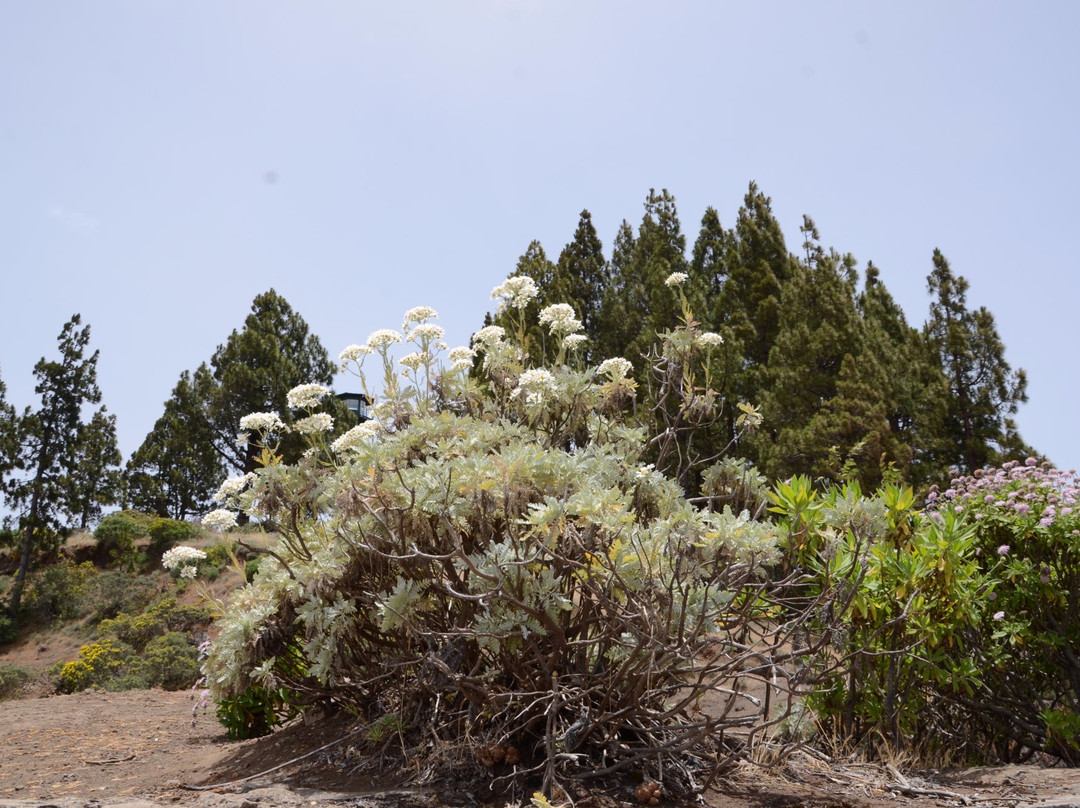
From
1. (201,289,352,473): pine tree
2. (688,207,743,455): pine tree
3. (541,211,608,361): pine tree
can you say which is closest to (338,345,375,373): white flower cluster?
(688,207,743,455): pine tree

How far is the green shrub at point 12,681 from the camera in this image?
12492 millimetres

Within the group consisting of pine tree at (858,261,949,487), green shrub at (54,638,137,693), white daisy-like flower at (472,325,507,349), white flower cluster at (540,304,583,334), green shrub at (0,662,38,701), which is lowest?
green shrub at (0,662,38,701)

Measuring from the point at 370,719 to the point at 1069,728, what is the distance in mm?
3785

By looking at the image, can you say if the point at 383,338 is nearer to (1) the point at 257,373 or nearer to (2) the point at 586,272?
(2) the point at 586,272

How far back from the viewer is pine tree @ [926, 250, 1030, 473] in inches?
594

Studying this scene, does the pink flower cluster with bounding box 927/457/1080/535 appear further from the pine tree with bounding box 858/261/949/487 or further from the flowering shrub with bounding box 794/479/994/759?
the pine tree with bounding box 858/261/949/487

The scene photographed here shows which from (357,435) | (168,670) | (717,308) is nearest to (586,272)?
(717,308)

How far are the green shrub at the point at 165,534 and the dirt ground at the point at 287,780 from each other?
16.4 meters

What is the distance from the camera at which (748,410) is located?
472 cm

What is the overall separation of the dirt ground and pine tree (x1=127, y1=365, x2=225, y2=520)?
19647 millimetres

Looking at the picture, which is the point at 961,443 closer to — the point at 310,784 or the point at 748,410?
the point at 748,410

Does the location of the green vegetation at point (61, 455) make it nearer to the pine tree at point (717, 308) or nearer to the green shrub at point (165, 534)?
the green shrub at point (165, 534)

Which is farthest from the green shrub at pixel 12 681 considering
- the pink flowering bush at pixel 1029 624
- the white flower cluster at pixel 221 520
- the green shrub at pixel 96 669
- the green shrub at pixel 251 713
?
the pink flowering bush at pixel 1029 624

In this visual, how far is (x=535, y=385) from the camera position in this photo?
14.2 ft
